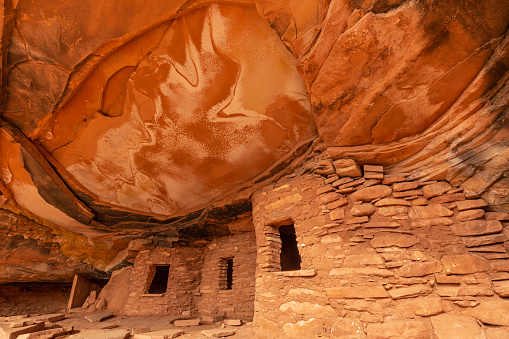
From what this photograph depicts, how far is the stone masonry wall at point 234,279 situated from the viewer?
187 inches

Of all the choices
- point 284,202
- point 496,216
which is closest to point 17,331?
point 284,202

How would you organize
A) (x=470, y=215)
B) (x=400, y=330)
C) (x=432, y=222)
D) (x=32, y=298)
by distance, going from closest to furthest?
(x=400, y=330), (x=470, y=215), (x=432, y=222), (x=32, y=298)

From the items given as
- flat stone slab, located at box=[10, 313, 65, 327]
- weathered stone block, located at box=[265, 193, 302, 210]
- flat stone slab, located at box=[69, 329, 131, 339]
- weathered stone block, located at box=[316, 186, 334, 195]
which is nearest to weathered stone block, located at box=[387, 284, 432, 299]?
weathered stone block, located at box=[316, 186, 334, 195]

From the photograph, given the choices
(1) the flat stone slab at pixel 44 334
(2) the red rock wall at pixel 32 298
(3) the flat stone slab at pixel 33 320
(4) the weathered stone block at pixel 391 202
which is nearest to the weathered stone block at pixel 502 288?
(4) the weathered stone block at pixel 391 202

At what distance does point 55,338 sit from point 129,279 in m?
2.95

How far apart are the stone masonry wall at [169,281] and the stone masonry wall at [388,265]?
3.31 metres

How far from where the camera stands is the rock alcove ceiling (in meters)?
1.92

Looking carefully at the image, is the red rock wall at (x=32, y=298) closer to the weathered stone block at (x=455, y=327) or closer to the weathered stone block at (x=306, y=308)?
the weathered stone block at (x=306, y=308)

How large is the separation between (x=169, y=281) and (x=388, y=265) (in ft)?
16.7

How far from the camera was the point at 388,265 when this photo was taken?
2.12 meters

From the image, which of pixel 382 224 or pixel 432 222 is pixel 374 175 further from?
pixel 432 222

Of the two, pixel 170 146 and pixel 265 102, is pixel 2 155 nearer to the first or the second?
pixel 170 146

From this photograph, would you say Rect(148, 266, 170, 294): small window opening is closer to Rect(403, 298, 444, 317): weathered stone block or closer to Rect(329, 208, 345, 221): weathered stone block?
Rect(329, 208, 345, 221): weathered stone block

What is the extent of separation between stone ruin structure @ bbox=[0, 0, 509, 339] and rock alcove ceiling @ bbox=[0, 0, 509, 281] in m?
0.02
